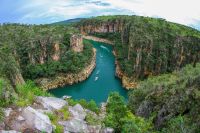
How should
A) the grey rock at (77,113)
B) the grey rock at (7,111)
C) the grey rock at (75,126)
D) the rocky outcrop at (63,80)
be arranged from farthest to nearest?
1. the rocky outcrop at (63,80)
2. the grey rock at (77,113)
3. the grey rock at (75,126)
4. the grey rock at (7,111)

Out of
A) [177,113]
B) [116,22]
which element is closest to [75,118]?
[177,113]

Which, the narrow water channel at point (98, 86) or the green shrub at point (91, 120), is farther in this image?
the narrow water channel at point (98, 86)

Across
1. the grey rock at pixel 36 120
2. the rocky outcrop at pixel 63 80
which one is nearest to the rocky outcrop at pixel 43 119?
the grey rock at pixel 36 120

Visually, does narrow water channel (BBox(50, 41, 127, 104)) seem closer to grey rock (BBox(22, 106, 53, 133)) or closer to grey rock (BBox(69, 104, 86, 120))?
grey rock (BBox(69, 104, 86, 120))

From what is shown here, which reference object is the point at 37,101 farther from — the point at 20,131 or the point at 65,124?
the point at 20,131

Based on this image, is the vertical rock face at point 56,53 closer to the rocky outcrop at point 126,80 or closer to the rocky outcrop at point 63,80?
the rocky outcrop at point 63,80

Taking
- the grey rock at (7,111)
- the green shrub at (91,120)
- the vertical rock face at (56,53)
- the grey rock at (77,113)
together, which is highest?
the grey rock at (7,111)
